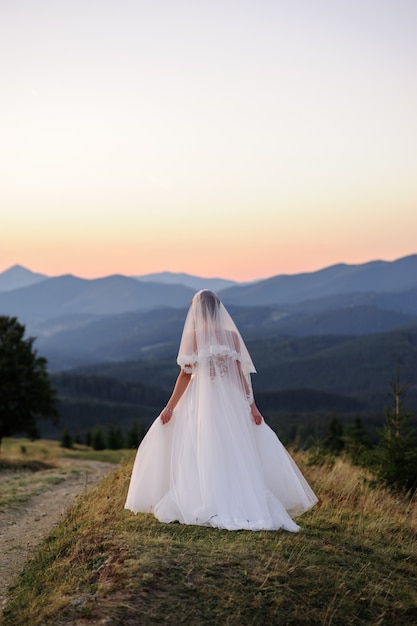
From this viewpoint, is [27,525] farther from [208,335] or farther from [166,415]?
[208,335]

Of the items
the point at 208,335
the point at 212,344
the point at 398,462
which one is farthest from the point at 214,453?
the point at 398,462

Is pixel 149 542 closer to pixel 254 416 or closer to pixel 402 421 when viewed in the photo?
pixel 254 416

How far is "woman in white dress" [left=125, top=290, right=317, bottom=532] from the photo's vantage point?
7.88 m

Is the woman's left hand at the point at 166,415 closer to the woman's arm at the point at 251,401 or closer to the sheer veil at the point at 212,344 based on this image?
the sheer veil at the point at 212,344

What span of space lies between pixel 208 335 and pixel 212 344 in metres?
0.14

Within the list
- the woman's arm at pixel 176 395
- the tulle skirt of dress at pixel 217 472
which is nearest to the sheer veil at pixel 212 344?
the woman's arm at pixel 176 395

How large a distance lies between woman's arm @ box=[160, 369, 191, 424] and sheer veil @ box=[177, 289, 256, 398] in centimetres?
15

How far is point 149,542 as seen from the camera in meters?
6.83

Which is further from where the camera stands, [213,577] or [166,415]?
[166,415]

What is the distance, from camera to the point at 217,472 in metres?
8.00

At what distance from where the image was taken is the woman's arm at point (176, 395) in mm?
8711

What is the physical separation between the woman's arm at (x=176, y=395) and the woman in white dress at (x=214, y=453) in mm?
14

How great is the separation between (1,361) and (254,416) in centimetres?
2650

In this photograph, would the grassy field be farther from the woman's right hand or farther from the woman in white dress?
the woman's right hand
